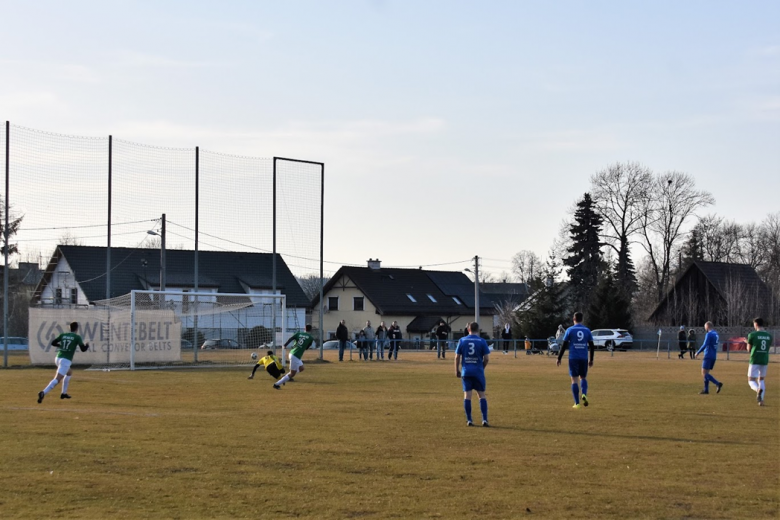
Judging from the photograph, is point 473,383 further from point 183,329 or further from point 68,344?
point 183,329

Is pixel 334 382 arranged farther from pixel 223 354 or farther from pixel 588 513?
pixel 588 513

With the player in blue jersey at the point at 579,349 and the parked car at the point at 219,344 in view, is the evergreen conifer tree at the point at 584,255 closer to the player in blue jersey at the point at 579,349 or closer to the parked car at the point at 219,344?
the parked car at the point at 219,344

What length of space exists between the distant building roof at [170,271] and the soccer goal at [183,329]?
80.7ft

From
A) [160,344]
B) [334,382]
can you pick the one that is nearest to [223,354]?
[160,344]

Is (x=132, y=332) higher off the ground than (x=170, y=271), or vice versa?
(x=170, y=271)

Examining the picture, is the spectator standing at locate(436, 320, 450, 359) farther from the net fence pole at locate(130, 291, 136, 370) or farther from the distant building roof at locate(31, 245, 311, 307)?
the distant building roof at locate(31, 245, 311, 307)

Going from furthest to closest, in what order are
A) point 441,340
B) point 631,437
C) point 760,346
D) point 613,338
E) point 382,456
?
point 613,338 → point 441,340 → point 760,346 → point 631,437 → point 382,456

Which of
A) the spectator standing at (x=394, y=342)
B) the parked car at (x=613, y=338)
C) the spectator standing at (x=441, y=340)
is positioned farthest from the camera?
the parked car at (x=613, y=338)

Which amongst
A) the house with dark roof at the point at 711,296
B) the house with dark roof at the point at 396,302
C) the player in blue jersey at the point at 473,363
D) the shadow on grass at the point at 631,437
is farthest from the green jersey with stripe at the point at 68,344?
the house with dark roof at the point at 711,296

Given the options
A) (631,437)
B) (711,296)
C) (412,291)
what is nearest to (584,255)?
(711,296)

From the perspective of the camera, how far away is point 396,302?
83.8 m

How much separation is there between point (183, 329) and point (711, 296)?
173 ft

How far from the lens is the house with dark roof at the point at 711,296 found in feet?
244

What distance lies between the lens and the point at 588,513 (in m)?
9.09
